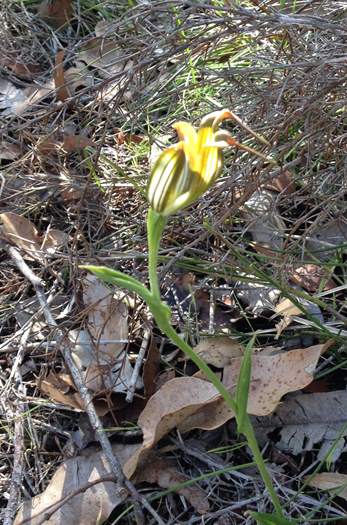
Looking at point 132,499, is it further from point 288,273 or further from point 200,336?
point 288,273

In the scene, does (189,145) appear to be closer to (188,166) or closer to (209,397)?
(188,166)

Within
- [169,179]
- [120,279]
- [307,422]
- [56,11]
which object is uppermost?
[169,179]

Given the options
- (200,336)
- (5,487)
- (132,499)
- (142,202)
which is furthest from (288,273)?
(5,487)

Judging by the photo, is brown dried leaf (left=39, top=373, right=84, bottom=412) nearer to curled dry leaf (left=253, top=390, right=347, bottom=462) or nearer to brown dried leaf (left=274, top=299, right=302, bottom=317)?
curled dry leaf (left=253, top=390, right=347, bottom=462)

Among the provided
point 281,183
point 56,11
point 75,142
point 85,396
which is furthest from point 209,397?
point 56,11

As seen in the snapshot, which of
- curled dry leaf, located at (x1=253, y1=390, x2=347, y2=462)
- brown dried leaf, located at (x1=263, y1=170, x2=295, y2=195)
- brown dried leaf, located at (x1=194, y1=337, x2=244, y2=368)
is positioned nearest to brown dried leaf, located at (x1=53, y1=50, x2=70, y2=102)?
brown dried leaf, located at (x1=263, y1=170, x2=295, y2=195)

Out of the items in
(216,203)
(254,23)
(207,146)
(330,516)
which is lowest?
(330,516)

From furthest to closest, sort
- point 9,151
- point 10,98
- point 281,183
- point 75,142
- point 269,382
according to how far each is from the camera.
Result: point 10,98
point 9,151
point 75,142
point 281,183
point 269,382
